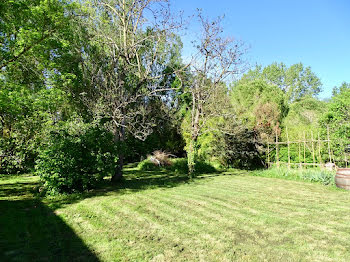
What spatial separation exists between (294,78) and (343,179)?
32.7 m

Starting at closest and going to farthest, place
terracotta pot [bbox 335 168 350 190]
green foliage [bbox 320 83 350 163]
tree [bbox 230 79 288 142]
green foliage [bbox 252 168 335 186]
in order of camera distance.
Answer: terracotta pot [bbox 335 168 350 190] → green foliage [bbox 252 168 335 186] → green foliage [bbox 320 83 350 163] → tree [bbox 230 79 288 142]

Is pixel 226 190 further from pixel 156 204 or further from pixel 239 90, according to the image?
pixel 239 90

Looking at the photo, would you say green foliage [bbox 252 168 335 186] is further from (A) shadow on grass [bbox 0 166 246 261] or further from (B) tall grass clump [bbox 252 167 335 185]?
(A) shadow on grass [bbox 0 166 246 261]

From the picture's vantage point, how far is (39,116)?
935cm

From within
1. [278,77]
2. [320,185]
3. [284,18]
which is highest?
[278,77]

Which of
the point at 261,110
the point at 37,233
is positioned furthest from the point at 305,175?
the point at 37,233

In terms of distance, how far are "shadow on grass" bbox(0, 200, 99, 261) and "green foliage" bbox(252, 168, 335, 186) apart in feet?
31.5

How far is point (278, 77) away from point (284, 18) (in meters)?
27.4

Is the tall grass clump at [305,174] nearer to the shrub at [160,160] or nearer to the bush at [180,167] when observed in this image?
the bush at [180,167]

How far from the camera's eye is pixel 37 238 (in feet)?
11.8

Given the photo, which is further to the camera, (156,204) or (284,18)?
(284,18)

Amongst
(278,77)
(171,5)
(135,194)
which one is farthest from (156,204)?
(278,77)

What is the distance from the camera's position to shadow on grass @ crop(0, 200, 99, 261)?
2.99m

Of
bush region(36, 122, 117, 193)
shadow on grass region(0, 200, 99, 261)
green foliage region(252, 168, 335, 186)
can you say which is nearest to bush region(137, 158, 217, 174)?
green foliage region(252, 168, 335, 186)
